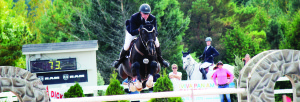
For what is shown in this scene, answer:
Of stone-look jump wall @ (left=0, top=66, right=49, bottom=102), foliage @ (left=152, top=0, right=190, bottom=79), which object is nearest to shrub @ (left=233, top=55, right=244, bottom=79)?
stone-look jump wall @ (left=0, top=66, right=49, bottom=102)

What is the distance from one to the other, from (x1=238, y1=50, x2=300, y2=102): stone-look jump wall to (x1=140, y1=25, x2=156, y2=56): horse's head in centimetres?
225

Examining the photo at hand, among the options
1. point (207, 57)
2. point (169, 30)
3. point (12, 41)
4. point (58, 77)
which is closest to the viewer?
point (58, 77)

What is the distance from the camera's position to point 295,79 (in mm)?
3443

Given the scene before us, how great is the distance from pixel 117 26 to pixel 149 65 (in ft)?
44.3

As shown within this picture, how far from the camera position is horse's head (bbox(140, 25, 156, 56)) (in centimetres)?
537

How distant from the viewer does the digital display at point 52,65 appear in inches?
424

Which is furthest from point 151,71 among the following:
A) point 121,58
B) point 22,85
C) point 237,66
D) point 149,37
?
point 237,66

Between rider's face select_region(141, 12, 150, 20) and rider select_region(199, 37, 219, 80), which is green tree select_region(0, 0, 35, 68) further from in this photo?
rider's face select_region(141, 12, 150, 20)

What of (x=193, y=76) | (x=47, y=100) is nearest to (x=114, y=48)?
(x=193, y=76)

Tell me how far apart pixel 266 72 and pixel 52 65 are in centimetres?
861

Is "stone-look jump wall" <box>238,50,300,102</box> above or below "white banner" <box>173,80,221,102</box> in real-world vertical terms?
above

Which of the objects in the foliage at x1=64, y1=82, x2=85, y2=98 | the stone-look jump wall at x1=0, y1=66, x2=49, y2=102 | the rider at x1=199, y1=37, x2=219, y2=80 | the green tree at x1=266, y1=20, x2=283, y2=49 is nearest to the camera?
the stone-look jump wall at x1=0, y1=66, x2=49, y2=102

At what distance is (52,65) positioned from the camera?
1080 cm

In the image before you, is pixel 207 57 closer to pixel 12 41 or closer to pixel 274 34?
pixel 274 34
